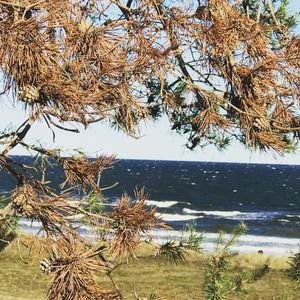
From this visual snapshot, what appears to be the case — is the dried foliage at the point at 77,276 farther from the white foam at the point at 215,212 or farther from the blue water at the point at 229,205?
the white foam at the point at 215,212

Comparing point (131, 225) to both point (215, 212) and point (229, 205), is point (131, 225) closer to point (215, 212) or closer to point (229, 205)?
point (215, 212)

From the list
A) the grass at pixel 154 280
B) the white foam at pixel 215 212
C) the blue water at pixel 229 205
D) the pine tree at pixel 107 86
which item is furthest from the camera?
the white foam at pixel 215 212

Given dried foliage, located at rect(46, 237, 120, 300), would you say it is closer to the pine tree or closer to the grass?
the pine tree

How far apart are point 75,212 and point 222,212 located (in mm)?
43990

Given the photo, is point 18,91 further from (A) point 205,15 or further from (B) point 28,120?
(A) point 205,15

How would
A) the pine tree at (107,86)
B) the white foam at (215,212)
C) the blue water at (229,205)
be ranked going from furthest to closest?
1. the white foam at (215,212)
2. the blue water at (229,205)
3. the pine tree at (107,86)

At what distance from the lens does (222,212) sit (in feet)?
150

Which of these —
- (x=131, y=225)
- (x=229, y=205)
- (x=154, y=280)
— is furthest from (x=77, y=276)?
(x=229, y=205)

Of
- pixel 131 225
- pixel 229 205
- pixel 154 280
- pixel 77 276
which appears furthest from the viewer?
pixel 229 205

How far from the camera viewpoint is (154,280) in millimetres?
16359

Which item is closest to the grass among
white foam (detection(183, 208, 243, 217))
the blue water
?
the blue water

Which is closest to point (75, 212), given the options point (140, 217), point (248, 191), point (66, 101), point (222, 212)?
point (140, 217)

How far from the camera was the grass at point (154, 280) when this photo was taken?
47.0 feet

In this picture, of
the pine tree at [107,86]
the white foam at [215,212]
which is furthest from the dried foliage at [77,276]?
the white foam at [215,212]
